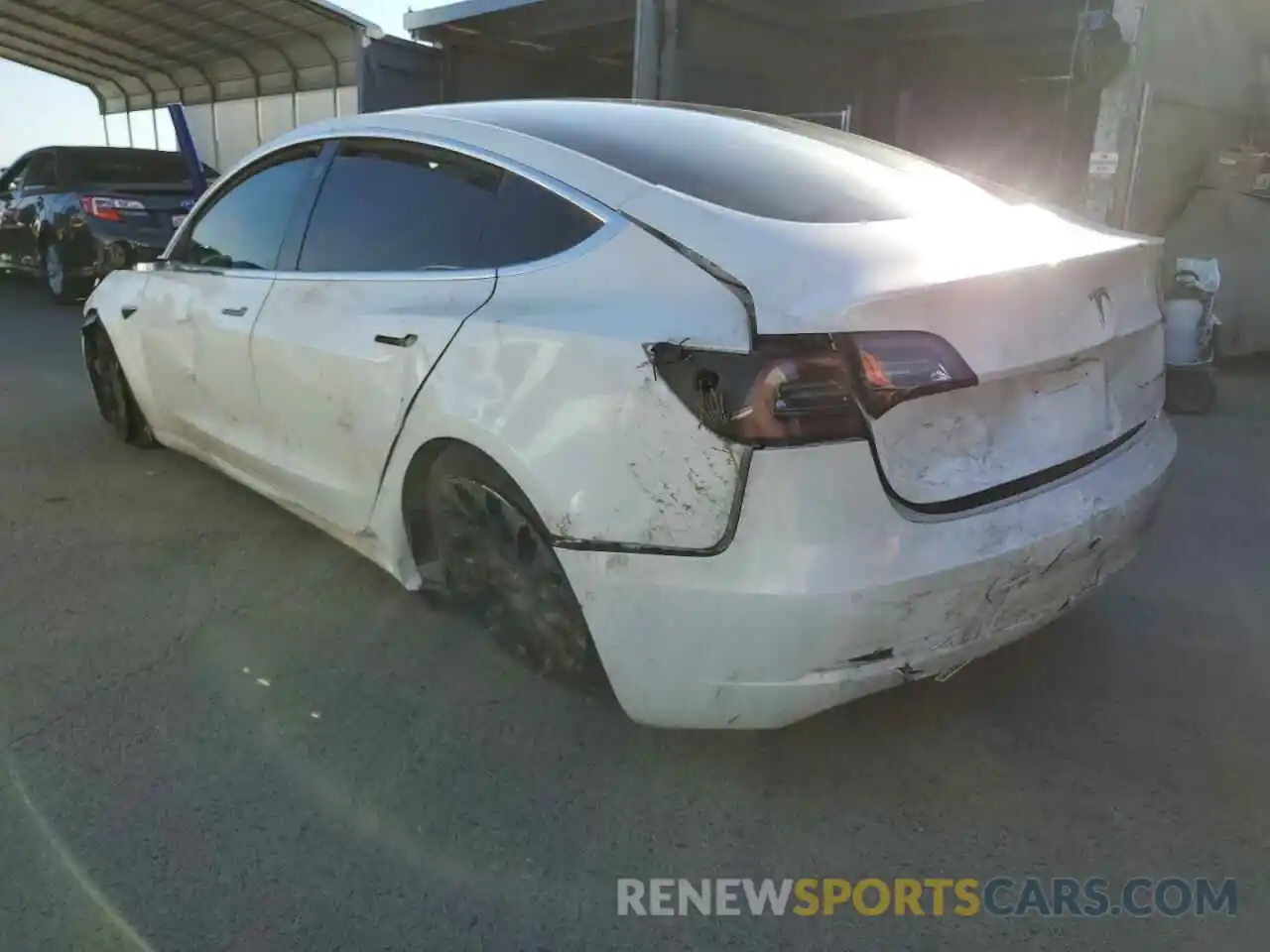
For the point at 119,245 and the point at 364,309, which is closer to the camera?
the point at 364,309

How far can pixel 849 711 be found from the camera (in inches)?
108

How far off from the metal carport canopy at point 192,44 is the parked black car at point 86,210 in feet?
11.5

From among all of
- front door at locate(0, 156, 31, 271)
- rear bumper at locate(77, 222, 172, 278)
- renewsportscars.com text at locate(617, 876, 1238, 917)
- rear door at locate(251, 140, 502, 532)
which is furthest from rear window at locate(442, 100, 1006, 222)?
front door at locate(0, 156, 31, 271)

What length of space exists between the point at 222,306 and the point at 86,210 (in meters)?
7.10

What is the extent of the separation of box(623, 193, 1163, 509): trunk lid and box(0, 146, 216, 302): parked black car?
8.54 m

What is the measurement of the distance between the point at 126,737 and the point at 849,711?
192 centimetres

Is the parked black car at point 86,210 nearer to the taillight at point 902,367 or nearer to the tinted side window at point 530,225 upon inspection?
the tinted side window at point 530,225

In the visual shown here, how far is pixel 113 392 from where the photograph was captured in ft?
16.4

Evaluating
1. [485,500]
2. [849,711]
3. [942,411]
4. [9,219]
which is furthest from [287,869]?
[9,219]

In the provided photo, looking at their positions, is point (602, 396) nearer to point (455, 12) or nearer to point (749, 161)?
point (749, 161)

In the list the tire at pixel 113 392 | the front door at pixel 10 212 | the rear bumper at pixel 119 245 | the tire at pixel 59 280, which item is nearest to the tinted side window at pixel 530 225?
the tire at pixel 113 392

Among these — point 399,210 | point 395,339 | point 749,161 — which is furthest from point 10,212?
point 749,161

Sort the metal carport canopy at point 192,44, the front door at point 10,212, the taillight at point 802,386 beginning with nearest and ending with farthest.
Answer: the taillight at point 802,386
the front door at point 10,212
the metal carport canopy at point 192,44

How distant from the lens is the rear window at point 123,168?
1010 cm
